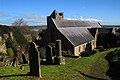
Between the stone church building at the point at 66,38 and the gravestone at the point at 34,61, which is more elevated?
the stone church building at the point at 66,38

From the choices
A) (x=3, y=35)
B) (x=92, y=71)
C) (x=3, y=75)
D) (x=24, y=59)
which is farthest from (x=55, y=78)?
(x=3, y=35)

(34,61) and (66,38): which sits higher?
(66,38)

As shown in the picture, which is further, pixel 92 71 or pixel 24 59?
pixel 24 59

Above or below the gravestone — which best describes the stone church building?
above

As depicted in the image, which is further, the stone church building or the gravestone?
the stone church building

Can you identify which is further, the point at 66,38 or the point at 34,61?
the point at 66,38

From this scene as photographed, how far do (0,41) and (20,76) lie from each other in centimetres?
2622

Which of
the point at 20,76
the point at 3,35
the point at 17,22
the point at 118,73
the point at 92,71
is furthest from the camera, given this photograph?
the point at 17,22

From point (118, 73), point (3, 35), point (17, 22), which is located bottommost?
point (118, 73)

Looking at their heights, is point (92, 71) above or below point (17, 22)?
below

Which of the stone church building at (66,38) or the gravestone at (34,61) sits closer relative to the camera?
the gravestone at (34,61)

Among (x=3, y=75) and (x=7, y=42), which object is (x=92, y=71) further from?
(x=7, y=42)

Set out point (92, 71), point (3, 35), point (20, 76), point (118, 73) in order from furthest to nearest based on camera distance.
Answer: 1. point (3, 35)
2. point (92, 71)
3. point (118, 73)
4. point (20, 76)

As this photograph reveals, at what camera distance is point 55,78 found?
795 inches
